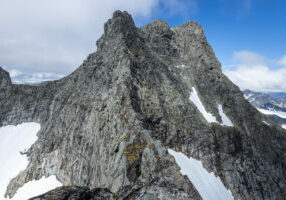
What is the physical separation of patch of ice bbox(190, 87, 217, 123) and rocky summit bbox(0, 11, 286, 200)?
1280mm

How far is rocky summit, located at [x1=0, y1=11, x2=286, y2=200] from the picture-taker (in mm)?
27438

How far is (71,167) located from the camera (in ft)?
130

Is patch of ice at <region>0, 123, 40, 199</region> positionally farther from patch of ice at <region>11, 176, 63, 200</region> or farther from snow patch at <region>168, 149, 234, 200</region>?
snow patch at <region>168, 149, 234, 200</region>

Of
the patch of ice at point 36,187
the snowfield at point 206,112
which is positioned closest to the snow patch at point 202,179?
the snowfield at point 206,112

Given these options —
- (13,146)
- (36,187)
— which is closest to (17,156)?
(13,146)

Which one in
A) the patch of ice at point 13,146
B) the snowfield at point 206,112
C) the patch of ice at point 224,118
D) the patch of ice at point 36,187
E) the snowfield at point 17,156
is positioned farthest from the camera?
the patch of ice at point 224,118

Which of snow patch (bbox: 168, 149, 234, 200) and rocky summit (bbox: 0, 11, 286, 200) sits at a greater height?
rocky summit (bbox: 0, 11, 286, 200)

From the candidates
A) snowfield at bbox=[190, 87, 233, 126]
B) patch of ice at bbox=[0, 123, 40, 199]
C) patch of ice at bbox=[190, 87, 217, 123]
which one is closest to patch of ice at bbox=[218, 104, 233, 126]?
snowfield at bbox=[190, 87, 233, 126]

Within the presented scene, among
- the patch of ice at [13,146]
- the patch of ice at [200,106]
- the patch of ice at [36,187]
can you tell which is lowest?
the patch of ice at [36,187]

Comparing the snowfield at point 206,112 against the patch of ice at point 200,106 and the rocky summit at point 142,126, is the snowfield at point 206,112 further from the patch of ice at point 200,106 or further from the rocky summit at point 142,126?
the rocky summit at point 142,126

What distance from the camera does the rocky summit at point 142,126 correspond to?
27.4 meters

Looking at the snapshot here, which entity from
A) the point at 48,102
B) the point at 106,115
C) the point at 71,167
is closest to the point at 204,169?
the point at 106,115

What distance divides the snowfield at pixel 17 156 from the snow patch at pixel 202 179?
27655 mm

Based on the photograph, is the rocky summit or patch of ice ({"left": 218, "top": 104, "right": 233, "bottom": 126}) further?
patch of ice ({"left": 218, "top": 104, "right": 233, "bottom": 126})
